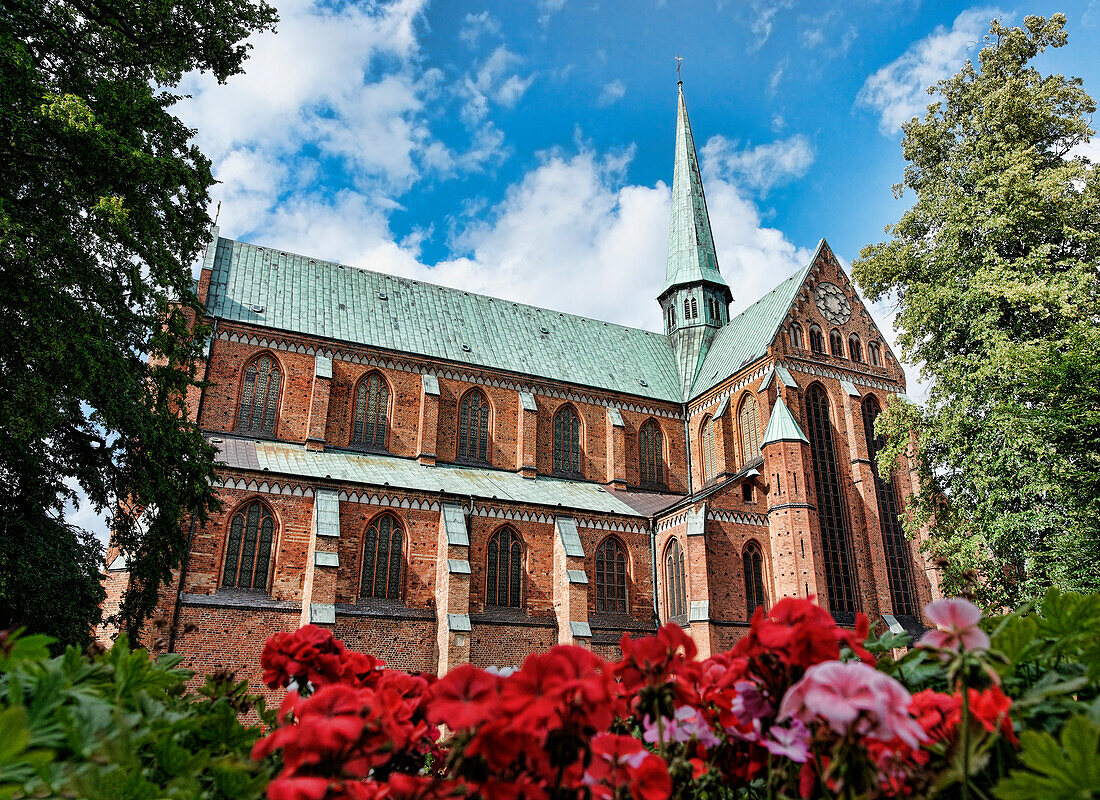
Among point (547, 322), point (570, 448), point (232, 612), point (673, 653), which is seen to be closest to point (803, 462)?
point (570, 448)

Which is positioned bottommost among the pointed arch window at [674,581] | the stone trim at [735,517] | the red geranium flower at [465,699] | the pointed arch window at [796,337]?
the red geranium flower at [465,699]

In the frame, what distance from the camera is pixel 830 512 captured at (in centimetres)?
2578

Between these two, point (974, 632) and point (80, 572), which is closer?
point (974, 632)

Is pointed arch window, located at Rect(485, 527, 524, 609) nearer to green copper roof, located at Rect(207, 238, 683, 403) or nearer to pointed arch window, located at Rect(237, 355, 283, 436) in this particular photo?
green copper roof, located at Rect(207, 238, 683, 403)

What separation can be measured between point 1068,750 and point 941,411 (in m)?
19.4

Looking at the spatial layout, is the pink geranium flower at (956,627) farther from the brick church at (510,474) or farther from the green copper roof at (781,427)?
the green copper roof at (781,427)

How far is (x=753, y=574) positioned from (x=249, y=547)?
15558mm

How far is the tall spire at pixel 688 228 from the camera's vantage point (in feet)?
118

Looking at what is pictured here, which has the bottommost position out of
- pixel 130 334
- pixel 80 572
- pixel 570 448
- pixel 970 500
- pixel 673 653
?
pixel 673 653

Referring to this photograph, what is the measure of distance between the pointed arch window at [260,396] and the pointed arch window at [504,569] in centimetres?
827

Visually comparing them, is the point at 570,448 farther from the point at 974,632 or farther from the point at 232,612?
the point at 974,632

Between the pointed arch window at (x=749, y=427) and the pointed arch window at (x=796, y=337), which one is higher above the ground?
the pointed arch window at (x=796, y=337)

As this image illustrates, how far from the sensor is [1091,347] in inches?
616

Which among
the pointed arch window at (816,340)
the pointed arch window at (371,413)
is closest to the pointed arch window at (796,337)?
the pointed arch window at (816,340)
